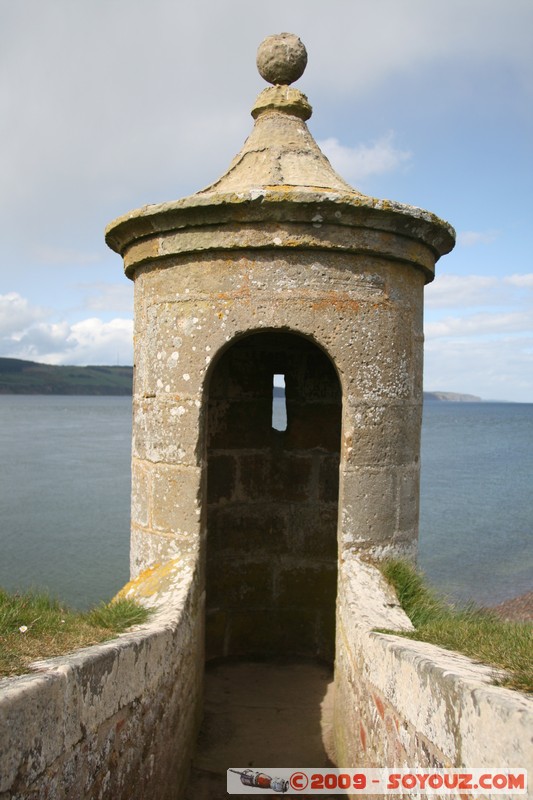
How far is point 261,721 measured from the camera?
4.44 m

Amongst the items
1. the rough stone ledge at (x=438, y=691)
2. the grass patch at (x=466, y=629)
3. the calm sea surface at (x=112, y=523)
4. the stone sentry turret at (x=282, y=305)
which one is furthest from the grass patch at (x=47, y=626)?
the calm sea surface at (x=112, y=523)

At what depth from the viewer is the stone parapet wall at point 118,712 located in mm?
1960

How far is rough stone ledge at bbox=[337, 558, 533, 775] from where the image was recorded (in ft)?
5.92

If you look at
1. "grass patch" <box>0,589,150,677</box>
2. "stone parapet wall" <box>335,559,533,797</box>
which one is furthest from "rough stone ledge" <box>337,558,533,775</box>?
"grass patch" <box>0,589,150,677</box>

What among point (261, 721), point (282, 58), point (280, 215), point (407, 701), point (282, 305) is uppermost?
point (282, 58)

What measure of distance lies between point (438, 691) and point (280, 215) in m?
2.48

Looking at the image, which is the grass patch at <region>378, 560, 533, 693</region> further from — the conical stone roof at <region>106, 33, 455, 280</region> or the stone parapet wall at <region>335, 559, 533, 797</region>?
the conical stone roof at <region>106, 33, 455, 280</region>

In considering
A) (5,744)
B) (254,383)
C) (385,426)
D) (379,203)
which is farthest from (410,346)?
(5,744)

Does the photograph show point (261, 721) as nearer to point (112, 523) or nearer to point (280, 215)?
point (280, 215)

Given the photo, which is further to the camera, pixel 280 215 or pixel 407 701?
pixel 280 215

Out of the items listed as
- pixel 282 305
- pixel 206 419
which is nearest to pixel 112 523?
pixel 206 419

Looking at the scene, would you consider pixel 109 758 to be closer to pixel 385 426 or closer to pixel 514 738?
pixel 514 738

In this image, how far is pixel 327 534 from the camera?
552 cm

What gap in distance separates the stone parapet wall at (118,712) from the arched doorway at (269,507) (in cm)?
147
